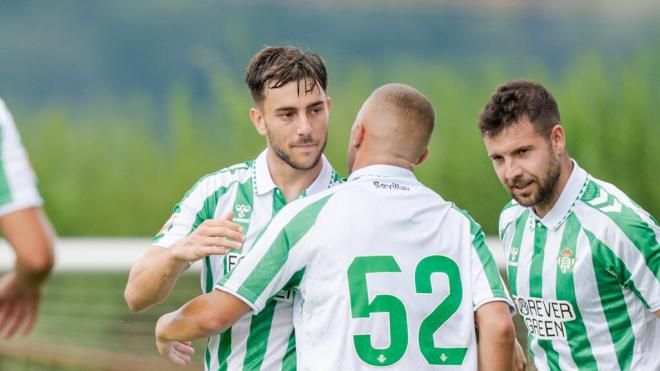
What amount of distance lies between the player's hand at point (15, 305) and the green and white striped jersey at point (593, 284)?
5.83ft

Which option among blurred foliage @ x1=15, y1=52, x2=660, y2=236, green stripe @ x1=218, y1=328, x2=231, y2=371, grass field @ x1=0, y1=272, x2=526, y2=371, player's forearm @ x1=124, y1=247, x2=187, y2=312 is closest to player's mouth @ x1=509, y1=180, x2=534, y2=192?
green stripe @ x1=218, y1=328, x2=231, y2=371

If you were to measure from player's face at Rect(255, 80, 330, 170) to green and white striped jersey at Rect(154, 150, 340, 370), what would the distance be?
117 mm

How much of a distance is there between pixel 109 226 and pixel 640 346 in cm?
845

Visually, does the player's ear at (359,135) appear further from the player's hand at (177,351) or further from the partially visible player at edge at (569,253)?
the player's hand at (177,351)

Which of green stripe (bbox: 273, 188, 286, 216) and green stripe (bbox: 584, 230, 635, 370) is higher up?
green stripe (bbox: 273, 188, 286, 216)

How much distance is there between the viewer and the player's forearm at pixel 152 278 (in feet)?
9.12

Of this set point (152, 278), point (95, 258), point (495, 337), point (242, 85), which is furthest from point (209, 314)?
point (242, 85)

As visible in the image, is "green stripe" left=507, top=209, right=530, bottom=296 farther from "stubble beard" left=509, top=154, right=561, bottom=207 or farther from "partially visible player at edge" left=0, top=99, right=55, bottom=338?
"partially visible player at edge" left=0, top=99, right=55, bottom=338

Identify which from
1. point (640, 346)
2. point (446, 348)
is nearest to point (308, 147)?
point (446, 348)

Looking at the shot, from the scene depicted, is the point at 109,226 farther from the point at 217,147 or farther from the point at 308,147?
the point at 308,147

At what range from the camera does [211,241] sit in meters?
2.64

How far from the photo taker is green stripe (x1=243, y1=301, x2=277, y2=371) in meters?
3.03

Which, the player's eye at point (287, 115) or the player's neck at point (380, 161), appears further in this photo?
the player's eye at point (287, 115)

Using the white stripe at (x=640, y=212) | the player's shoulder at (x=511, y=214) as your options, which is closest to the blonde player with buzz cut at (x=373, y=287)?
the white stripe at (x=640, y=212)
